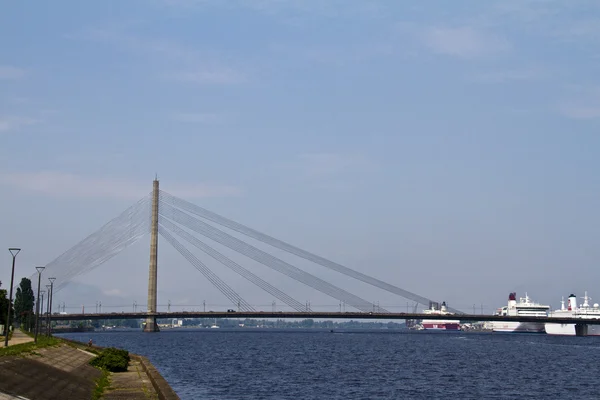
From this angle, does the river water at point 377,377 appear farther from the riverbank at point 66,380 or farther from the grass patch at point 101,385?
the grass patch at point 101,385

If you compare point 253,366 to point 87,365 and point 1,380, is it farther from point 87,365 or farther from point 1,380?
point 1,380

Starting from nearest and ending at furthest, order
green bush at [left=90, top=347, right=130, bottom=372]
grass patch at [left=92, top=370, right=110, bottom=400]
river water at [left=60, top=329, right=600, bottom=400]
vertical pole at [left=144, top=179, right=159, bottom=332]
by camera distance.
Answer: grass patch at [left=92, top=370, right=110, bottom=400]
river water at [left=60, top=329, right=600, bottom=400]
green bush at [left=90, top=347, right=130, bottom=372]
vertical pole at [left=144, top=179, right=159, bottom=332]

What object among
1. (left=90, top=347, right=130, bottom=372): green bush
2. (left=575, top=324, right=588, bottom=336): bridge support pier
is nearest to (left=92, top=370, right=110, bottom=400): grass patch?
(left=90, top=347, right=130, bottom=372): green bush

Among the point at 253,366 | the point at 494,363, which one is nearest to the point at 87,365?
the point at 253,366

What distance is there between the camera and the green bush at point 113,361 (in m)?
47.5

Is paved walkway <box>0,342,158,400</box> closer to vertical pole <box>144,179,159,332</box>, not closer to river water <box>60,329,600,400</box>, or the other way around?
river water <box>60,329,600,400</box>

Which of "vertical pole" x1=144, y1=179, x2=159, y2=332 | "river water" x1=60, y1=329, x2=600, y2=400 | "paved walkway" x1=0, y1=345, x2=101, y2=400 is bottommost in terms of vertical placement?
"river water" x1=60, y1=329, x2=600, y2=400

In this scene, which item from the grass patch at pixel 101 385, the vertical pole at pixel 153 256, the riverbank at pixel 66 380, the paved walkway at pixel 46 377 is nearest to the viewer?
the paved walkway at pixel 46 377

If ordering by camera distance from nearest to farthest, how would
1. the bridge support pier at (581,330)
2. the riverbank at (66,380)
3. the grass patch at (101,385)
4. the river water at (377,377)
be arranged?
1. the riverbank at (66,380)
2. the grass patch at (101,385)
3. the river water at (377,377)
4. the bridge support pier at (581,330)

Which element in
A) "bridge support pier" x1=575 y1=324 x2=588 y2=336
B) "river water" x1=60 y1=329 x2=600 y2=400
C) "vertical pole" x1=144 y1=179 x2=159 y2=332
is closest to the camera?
"river water" x1=60 y1=329 x2=600 y2=400

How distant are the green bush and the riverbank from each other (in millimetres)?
573

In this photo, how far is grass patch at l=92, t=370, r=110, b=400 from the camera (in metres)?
34.0

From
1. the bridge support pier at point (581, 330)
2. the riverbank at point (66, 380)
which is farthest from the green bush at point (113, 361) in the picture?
the bridge support pier at point (581, 330)

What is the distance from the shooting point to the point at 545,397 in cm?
4331
